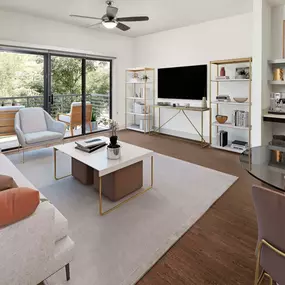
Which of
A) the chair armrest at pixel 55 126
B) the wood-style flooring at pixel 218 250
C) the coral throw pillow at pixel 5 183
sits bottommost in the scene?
the wood-style flooring at pixel 218 250

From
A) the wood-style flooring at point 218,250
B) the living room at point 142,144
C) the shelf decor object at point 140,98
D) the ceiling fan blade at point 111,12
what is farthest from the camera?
the shelf decor object at point 140,98

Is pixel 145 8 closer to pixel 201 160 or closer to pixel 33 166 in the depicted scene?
pixel 201 160

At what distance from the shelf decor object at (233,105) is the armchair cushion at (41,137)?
3.19m

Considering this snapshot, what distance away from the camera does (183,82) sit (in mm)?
5688

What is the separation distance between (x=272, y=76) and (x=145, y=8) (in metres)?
2.61

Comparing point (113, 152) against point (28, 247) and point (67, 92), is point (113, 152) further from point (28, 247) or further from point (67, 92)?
point (67, 92)

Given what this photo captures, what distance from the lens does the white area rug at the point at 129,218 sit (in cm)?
171

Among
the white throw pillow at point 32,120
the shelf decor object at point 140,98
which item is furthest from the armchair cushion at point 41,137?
the shelf decor object at point 140,98

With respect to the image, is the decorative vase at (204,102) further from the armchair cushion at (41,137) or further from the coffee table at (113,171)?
the armchair cushion at (41,137)

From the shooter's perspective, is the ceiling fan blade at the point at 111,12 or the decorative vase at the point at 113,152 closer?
the decorative vase at the point at 113,152

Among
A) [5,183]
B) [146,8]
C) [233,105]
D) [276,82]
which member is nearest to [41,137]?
[5,183]

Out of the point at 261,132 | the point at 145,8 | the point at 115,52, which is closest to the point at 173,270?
the point at 261,132

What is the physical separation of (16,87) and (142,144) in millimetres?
2937

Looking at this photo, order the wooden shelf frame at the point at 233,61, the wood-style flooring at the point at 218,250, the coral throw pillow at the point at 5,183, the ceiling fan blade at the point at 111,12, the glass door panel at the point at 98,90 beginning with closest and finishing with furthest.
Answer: the coral throw pillow at the point at 5,183
the wood-style flooring at the point at 218,250
the ceiling fan blade at the point at 111,12
the wooden shelf frame at the point at 233,61
the glass door panel at the point at 98,90
